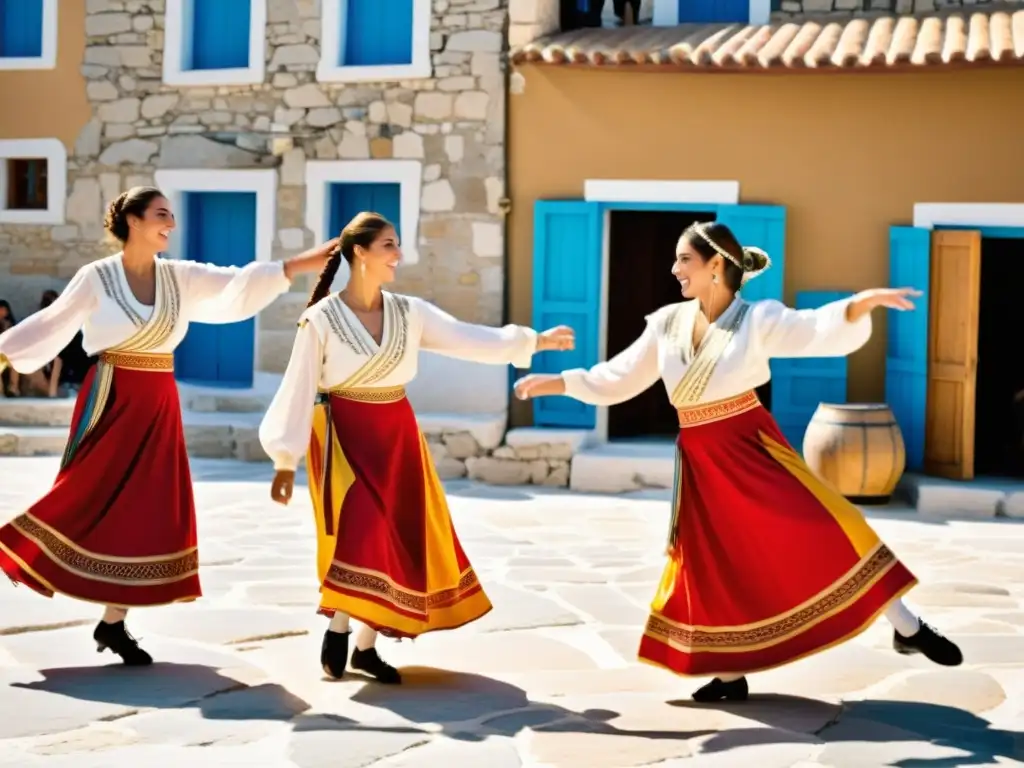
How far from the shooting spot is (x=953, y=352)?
11188 mm

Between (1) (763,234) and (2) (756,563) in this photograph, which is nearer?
(2) (756,563)

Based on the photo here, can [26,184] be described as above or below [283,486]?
above

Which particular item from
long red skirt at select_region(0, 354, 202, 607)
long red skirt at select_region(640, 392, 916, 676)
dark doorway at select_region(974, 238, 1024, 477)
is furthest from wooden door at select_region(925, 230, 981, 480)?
long red skirt at select_region(0, 354, 202, 607)

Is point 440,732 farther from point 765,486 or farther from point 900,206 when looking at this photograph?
point 900,206

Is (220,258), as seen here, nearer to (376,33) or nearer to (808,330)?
(376,33)

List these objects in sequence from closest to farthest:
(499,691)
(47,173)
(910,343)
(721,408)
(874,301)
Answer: (874,301)
(721,408)
(499,691)
(910,343)
(47,173)

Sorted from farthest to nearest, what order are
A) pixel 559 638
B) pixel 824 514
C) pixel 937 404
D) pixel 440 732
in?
pixel 937 404
pixel 559 638
pixel 824 514
pixel 440 732

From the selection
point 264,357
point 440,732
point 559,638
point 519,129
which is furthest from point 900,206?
point 440,732

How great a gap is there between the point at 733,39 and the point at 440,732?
8.10m

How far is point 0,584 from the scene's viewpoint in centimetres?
733

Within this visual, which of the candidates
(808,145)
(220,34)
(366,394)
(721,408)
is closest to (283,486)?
(366,394)

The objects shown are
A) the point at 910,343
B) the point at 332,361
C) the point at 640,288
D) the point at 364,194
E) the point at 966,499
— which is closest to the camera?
the point at 332,361

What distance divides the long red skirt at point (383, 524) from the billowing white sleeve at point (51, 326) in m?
0.97

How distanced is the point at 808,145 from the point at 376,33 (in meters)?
3.68
